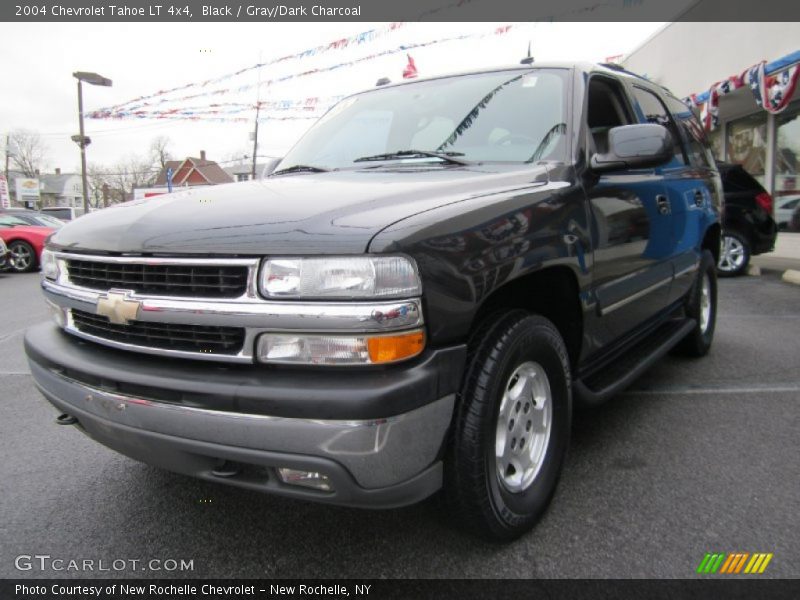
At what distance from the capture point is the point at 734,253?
898 cm

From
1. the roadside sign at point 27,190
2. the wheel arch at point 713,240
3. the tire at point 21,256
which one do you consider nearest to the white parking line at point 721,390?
the wheel arch at point 713,240

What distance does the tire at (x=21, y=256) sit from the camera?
1342cm

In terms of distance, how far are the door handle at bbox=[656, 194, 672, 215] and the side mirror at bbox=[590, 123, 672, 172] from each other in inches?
26.4

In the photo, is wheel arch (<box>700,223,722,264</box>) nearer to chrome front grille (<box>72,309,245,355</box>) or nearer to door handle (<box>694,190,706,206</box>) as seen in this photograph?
door handle (<box>694,190,706,206</box>)

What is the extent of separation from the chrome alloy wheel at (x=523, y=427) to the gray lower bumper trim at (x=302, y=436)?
39cm

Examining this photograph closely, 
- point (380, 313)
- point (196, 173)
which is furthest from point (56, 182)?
point (380, 313)

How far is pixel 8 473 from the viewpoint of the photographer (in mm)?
2891

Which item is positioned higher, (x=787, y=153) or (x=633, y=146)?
(x=787, y=153)

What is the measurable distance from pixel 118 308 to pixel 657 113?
11.1 ft

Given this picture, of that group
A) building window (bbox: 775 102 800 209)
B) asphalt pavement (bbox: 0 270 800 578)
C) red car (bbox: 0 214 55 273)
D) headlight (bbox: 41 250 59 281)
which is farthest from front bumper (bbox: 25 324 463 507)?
red car (bbox: 0 214 55 273)

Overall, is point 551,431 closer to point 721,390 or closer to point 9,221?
point 721,390

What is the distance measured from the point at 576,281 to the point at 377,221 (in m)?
1.07

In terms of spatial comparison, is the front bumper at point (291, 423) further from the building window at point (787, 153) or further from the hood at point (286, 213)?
the building window at point (787, 153)

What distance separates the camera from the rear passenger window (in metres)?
3.58
